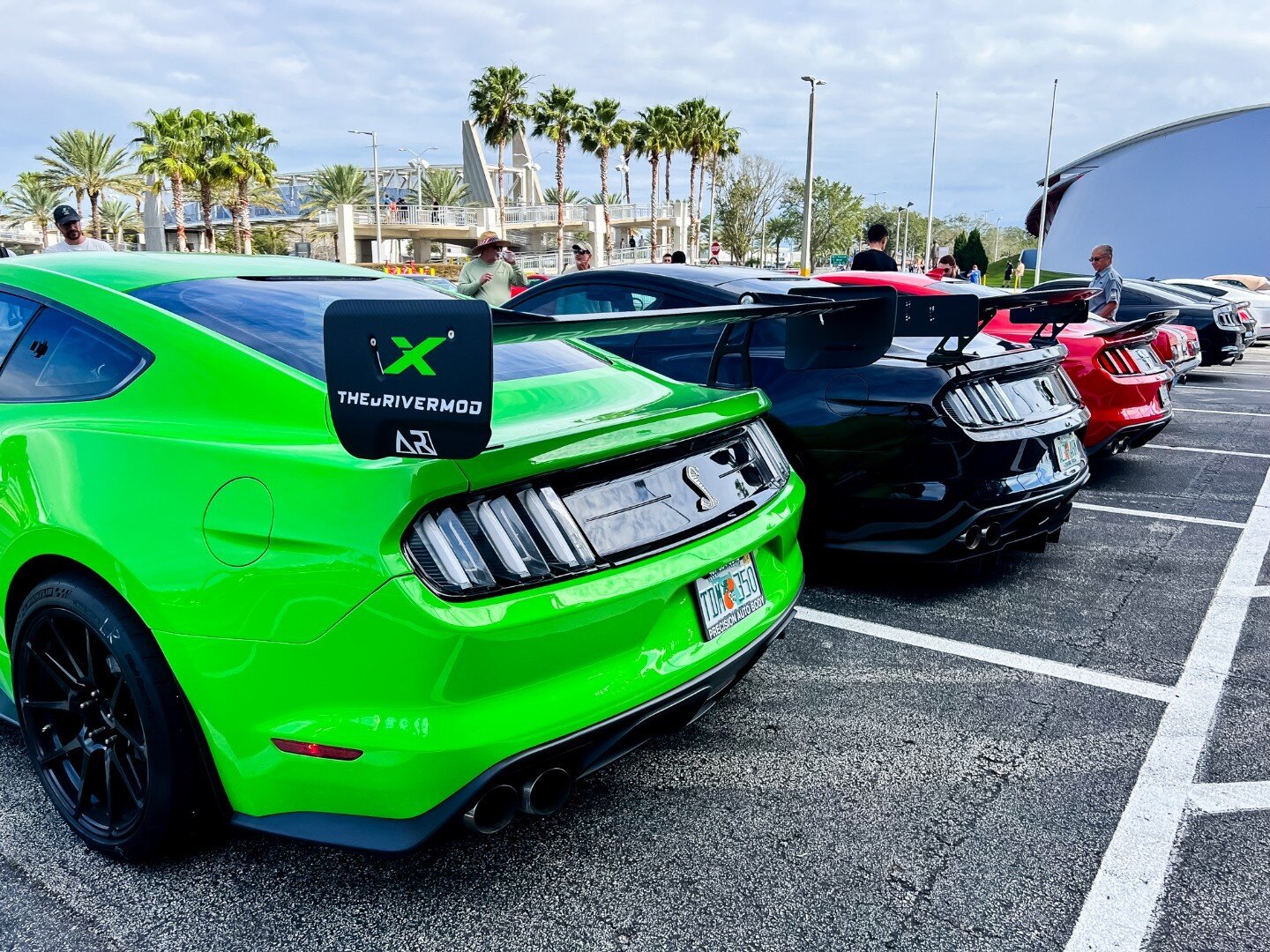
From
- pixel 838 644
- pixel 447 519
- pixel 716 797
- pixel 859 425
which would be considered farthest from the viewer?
pixel 859 425

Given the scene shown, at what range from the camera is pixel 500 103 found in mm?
48375

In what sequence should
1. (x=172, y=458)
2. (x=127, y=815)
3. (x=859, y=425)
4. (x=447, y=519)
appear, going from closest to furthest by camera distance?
(x=447, y=519) → (x=172, y=458) → (x=127, y=815) → (x=859, y=425)

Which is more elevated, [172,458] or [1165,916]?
[172,458]

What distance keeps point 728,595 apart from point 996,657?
5.83 ft

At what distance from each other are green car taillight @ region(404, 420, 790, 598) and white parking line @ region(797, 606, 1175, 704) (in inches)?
62.1

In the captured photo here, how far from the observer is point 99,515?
87.4 inches

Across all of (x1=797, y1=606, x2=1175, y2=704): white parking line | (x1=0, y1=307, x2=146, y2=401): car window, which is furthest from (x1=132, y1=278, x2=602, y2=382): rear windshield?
(x1=797, y1=606, x2=1175, y2=704): white parking line

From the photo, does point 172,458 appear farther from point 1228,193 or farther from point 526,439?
point 1228,193

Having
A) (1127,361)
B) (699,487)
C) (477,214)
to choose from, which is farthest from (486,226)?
(699,487)

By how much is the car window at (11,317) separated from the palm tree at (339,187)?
210 feet

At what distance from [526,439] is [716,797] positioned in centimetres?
129

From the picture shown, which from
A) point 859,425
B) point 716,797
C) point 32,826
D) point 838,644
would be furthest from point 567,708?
point 859,425

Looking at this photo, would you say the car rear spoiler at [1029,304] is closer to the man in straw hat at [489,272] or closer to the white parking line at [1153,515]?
the white parking line at [1153,515]

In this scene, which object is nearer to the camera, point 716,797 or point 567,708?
point 567,708
